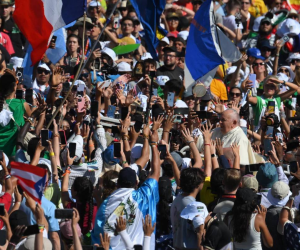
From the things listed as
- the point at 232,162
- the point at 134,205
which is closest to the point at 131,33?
the point at 232,162

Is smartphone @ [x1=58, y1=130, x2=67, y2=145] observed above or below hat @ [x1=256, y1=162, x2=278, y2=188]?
above

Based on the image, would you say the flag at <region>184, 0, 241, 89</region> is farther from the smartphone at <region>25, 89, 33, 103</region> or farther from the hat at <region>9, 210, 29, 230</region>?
the hat at <region>9, 210, 29, 230</region>

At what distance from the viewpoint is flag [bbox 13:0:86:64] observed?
1016cm

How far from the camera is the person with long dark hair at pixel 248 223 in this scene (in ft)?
25.1

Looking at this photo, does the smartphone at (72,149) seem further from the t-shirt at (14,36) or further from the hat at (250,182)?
the t-shirt at (14,36)

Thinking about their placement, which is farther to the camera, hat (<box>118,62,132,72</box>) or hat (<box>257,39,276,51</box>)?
hat (<box>257,39,276,51</box>)

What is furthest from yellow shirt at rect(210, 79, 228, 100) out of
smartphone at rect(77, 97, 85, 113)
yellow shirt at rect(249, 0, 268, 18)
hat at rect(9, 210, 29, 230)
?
hat at rect(9, 210, 29, 230)

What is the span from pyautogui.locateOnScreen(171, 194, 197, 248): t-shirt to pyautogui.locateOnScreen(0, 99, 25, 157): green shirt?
2782mm

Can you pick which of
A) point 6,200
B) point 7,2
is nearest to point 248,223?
point 6,200

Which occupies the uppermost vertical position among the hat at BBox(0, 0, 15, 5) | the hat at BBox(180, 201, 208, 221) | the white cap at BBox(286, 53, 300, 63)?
the hat at BBox(0, 0, 15, 5)

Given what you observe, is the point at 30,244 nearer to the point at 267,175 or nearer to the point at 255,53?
the point at 267,175

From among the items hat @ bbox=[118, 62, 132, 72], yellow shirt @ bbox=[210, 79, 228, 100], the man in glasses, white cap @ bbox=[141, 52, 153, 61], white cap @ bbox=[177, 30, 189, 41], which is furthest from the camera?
white cap @ bbox=[177, 30, 189, 41]

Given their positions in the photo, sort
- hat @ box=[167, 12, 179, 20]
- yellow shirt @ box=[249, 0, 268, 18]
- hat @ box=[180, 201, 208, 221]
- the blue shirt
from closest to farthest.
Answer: hat @ box=[180, 201, 208, 221] → the blue shirt → hat @ box=[167, 12, 179, 20] → yellow shirt @ box=[249, 0, 268, 18]

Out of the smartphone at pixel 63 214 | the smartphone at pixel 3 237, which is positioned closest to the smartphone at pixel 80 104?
the smartphone at pixel 63 214
